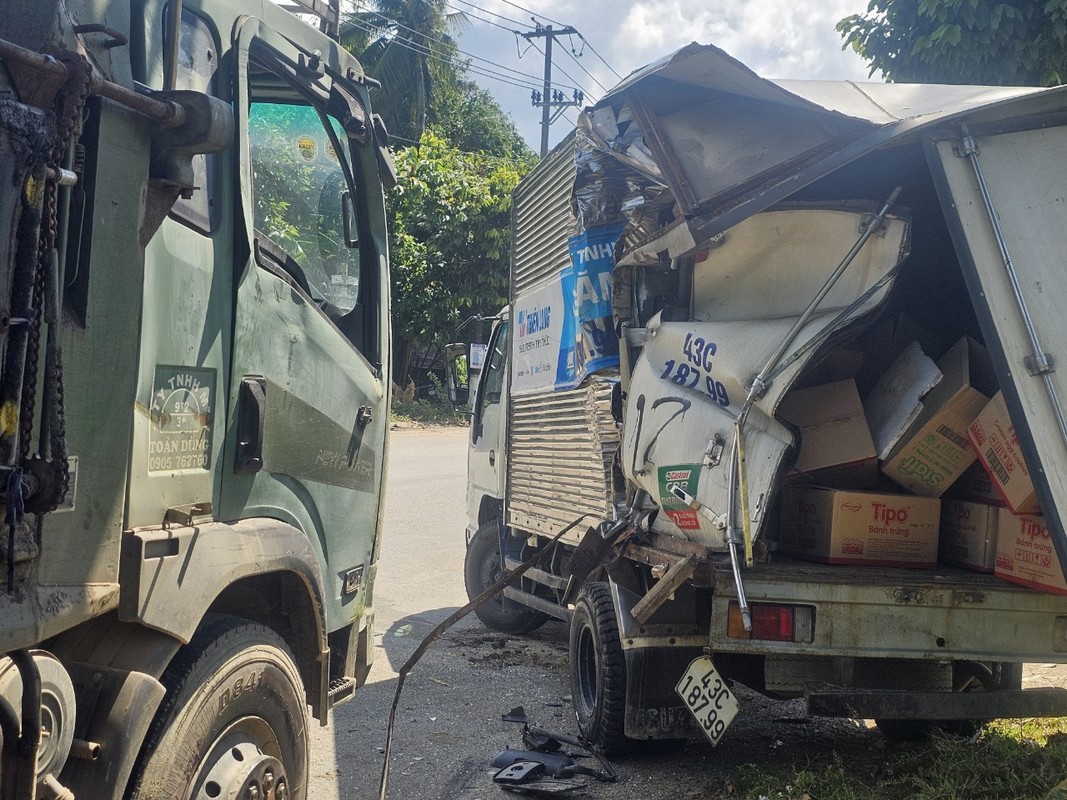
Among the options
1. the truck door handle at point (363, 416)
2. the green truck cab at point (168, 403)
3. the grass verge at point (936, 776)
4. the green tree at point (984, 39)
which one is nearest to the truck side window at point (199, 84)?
the green truck cab at point (168, 403)

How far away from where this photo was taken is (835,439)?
14.8ft

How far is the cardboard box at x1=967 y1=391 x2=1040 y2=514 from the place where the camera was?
4.08m

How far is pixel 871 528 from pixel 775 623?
2.31ft

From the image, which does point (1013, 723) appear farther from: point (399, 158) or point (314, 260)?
point (399, 158)

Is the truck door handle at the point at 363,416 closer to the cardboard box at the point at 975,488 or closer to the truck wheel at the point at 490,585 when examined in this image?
the cardboard box at the point at 975,488

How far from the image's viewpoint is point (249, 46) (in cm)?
318

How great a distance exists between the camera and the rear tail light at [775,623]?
4.06 m

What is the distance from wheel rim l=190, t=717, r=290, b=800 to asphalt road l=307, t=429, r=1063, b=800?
4.69 ft

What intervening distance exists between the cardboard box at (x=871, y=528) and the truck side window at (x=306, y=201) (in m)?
2.11

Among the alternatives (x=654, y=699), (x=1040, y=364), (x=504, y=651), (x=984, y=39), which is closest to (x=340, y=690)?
(x=654, y=699)

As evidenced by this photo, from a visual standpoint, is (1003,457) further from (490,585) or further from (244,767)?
(490,585)

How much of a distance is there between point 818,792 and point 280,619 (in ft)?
7.25

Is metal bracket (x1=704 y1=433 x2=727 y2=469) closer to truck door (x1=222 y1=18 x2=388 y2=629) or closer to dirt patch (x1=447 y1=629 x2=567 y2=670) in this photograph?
truck door (x1=222 y1=18 x2=388 y2=629)

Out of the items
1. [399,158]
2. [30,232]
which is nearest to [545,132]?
[399,158]
